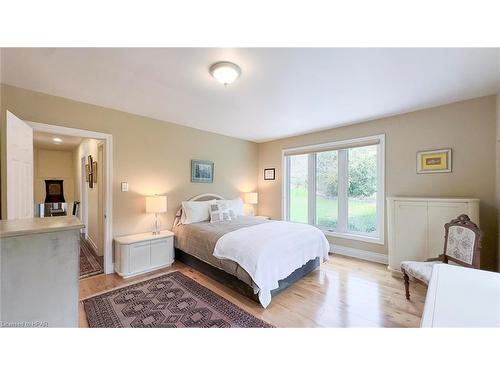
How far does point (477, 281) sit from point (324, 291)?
1.66 m

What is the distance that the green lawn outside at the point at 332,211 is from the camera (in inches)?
143

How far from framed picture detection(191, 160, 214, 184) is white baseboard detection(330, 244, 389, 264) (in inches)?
110

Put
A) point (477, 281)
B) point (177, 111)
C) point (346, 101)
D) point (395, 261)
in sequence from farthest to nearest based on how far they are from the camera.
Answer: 1. point (177, 111)
2. point (395, 261)
3. point (346, 101)
4. point (477, 281)

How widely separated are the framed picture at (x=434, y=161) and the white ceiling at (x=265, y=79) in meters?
0.66

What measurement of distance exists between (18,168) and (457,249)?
180 inches

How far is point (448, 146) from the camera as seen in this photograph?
2803mm

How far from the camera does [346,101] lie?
2703mm

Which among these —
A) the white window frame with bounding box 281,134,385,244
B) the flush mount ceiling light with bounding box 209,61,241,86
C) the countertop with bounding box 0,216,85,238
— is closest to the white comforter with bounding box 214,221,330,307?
the white window frame with bounding box 281,134,385,244

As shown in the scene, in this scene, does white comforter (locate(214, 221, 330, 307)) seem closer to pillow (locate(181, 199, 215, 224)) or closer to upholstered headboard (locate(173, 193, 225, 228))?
pillow (locate(181, 199, 215, 224))

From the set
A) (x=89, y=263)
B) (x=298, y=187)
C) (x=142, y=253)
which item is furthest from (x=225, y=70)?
(x=89, y=263)

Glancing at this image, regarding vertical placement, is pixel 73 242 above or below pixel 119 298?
above

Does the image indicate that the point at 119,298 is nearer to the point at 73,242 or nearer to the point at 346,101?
the point at 73,242
